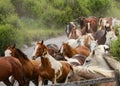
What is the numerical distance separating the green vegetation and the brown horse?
13607 millimetres

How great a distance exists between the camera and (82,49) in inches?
668

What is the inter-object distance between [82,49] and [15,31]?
10030 millimetres

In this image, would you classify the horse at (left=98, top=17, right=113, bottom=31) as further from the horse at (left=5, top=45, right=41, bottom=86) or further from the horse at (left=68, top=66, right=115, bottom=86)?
the horse at (left=68, top=66, right=115, bottom=86)

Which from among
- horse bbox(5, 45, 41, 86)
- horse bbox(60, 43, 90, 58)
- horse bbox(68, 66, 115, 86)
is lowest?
horse bbox(60, 43, 90, 58)

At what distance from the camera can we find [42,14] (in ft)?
110

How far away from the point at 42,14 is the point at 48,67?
21779 mm

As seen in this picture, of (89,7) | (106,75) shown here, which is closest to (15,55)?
(106,75)

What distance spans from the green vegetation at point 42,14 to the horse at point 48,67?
45.6ft

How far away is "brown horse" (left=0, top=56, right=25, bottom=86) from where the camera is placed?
1196 cm

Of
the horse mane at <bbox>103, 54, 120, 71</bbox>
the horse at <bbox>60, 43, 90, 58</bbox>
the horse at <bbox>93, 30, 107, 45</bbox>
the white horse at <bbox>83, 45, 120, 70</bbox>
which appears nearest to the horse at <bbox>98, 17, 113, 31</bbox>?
the horse at <bbox>93, 30, 107, 45</bbox>

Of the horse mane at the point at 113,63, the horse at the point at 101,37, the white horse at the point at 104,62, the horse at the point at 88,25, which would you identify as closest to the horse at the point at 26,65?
the white horse at the point at 104,62

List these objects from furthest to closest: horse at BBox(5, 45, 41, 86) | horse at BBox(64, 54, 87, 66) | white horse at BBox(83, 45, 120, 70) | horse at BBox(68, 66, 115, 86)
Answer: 1. horse at BBox(64, 54, 87, 66)
2. horse at BBox(5, 45, 41, 86)
3. white horse at BBox(83, 45, 120, 70)
4. horse at BBox(68, 66, 115, 86)

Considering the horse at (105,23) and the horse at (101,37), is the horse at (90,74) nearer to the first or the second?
the horse at (101,37)

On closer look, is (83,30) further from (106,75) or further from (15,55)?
(106,75)
